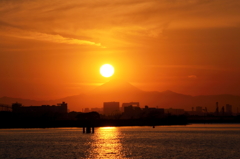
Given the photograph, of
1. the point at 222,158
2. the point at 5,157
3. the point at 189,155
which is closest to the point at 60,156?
the point at 5,157

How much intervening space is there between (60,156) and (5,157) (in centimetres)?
1271

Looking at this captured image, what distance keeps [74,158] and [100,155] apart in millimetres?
7915

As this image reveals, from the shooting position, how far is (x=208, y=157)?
93.6 meters

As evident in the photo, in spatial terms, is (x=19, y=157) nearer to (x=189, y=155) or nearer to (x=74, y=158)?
(x=74, y=158)

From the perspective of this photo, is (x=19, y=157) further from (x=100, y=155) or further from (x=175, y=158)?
(x=175, y=158)

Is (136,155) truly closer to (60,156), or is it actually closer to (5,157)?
(60,156)

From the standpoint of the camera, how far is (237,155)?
96.1m

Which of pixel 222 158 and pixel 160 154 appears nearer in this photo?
pixel 222 158

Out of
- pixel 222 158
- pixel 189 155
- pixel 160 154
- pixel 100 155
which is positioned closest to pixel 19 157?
pixel 100 155

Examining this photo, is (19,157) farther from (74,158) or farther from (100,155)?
(100,155)

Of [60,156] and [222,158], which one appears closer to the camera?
[222,158]

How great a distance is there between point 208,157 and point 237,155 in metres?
7.79

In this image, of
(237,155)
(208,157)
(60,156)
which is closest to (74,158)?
(60,156)

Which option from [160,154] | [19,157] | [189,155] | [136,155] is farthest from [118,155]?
[19,157]
